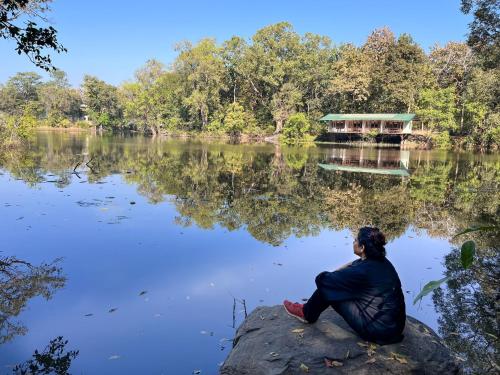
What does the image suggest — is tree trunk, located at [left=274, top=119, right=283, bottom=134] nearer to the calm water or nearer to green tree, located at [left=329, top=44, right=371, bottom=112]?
green tree, located at [left=329, top=44, right=371, bottom=112]

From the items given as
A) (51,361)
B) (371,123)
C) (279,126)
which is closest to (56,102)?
(279,126)

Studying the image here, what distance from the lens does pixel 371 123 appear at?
4722 centimetres

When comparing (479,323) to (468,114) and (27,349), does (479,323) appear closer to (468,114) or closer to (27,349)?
(27,349)

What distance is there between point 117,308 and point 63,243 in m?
3.10

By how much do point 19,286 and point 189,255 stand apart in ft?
8.99

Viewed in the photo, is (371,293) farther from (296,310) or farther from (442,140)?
(442,140)

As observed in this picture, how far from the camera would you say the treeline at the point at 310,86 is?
147 ft

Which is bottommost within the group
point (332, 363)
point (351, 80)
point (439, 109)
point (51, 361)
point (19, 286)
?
point (51, 361)

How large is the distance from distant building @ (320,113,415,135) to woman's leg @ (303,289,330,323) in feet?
140

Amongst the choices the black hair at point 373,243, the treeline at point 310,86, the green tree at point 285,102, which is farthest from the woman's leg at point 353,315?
the green tree at point 285,102

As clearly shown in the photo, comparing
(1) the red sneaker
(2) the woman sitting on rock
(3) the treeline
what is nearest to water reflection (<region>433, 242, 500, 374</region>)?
(2) the woman sitting on rock

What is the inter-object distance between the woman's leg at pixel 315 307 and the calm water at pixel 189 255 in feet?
3.51

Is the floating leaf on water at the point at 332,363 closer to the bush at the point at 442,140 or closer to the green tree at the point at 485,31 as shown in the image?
the green tree at the point at 485,31

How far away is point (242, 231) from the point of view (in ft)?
29.9
